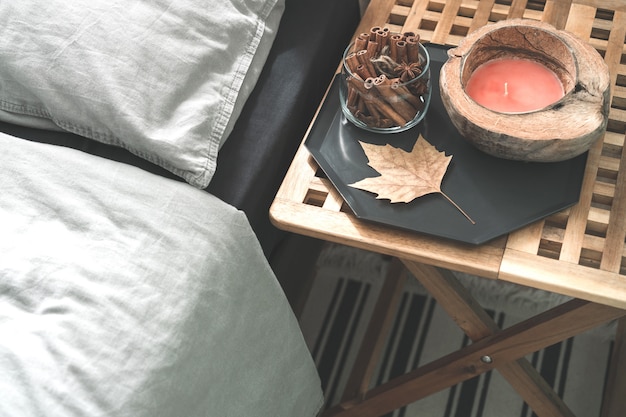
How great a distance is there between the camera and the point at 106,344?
72 cm

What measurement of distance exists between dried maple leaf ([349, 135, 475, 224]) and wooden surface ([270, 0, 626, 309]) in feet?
0.13

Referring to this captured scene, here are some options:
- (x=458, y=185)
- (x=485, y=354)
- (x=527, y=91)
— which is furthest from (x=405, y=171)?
(x=485, y=354)

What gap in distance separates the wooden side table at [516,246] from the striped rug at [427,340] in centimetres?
12

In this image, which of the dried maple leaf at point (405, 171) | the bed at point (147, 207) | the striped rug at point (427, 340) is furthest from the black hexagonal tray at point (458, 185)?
the striped rug at point (427, 340)

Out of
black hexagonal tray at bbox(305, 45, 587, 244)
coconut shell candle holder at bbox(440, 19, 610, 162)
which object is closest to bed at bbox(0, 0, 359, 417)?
black hexagonal tray at bbox(305, 45, 587, 244)

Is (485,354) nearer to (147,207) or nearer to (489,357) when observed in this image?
(489,357)

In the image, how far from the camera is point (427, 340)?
1288 mm

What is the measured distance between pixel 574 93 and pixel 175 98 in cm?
44

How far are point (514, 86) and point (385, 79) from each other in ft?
0.49

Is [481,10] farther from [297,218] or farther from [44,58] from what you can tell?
[44,58]

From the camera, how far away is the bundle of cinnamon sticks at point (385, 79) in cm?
83

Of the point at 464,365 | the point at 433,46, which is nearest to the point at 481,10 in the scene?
the point at 433,46

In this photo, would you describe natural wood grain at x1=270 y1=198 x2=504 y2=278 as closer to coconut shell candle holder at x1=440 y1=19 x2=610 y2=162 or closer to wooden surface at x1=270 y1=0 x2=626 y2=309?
wooden surface at x1=270 y1=0 x2=626 y2=309

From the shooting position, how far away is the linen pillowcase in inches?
33.3
